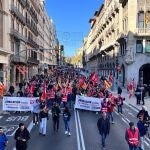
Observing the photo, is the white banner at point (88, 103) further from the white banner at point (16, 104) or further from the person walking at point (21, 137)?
the person walking at point (21, 137)

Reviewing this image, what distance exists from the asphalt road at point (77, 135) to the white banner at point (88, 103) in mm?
595

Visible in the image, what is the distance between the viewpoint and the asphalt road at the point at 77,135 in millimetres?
17031

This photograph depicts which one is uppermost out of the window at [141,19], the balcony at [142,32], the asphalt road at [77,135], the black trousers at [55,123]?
the window at [141,19]

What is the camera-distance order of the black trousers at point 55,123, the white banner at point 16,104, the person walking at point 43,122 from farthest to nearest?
1. the white banner at point 16,104
2. the black trousers at point 55,123
3. the person walking at point 43,122

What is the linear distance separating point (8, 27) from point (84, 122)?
105ft

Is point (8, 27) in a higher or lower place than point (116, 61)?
higher

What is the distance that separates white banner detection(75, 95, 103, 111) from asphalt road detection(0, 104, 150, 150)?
60 centimetres

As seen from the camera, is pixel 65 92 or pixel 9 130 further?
pixel 65 92

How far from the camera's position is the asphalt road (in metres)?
17.0

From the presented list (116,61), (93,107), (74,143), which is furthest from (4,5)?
(74,143)

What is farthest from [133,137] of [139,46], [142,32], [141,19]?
[141,19]

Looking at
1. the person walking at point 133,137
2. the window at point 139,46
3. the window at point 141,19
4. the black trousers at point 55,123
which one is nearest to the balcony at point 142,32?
the window at point 141,19

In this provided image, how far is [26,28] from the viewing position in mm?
74188

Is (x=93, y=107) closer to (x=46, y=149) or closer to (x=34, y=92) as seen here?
(x=34, y=92)
